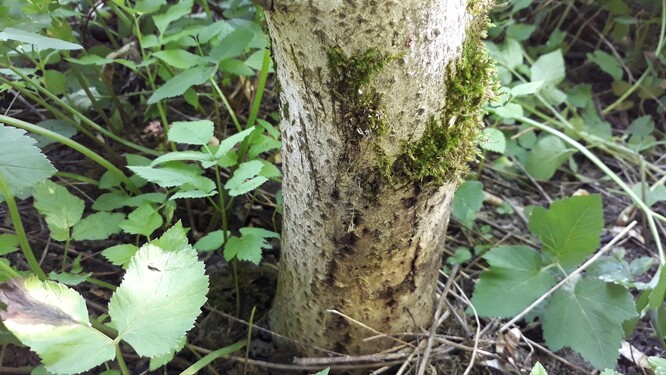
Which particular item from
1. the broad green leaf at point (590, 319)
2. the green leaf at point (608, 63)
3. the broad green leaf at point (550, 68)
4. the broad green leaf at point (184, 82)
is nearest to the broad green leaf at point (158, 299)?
the broad green leaf at point (184, 82)

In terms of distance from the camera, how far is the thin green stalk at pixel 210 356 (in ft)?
3.06

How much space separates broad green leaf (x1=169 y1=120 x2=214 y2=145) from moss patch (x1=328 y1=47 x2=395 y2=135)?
366mm

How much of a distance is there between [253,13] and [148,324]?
110 cm

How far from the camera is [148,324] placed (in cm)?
70

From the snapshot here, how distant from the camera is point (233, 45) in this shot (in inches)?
45.2

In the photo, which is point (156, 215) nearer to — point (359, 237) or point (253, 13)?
point (359, 237)

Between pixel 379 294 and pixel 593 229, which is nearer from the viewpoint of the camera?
pixel 379 294

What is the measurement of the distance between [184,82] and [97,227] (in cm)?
35

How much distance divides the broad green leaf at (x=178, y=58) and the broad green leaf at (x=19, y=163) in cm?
43

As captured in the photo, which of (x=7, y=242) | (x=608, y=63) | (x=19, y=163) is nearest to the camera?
(x=19, y=163)

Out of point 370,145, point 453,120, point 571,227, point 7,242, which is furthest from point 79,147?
point 571,227

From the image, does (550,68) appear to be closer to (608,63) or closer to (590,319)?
(608,63)

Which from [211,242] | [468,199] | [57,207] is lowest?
[468,199]

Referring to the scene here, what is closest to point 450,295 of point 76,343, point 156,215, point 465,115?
point 465,115
